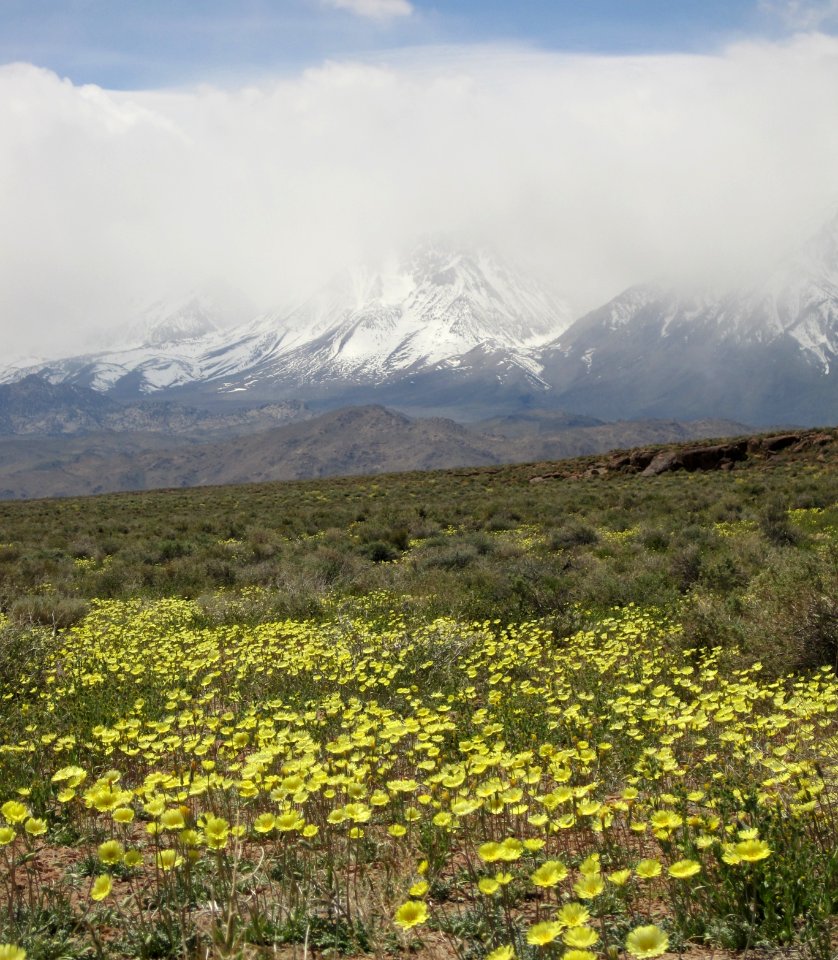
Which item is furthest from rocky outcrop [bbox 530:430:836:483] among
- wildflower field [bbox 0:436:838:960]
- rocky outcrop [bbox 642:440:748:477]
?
wildflower field [bbox 0:436:838:960]

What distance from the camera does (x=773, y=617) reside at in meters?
7.37

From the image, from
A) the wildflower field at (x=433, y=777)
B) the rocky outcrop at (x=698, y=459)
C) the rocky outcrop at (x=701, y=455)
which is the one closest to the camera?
the wildflower field at (x=433, y=777)

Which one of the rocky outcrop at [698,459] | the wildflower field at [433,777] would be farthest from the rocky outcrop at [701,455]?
the wildflower field at [433,777]

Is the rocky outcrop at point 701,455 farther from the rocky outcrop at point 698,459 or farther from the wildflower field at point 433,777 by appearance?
the wildflower field at point 433,777

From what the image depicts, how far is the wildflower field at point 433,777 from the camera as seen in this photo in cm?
291

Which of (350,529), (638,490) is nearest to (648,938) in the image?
(350,529)

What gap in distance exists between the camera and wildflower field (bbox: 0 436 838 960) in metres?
2.91

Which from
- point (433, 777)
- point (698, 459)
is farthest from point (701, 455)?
point (433, 777)

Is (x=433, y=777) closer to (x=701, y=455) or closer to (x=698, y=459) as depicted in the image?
(x=698, y=459)

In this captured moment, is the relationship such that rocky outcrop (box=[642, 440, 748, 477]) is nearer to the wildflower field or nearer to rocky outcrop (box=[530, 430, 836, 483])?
rocky outcrop (box=[530, 430, 836, 483])

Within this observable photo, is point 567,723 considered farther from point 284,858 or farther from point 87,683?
point 87,683

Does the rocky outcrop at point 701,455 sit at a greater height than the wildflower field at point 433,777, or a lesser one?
lesser

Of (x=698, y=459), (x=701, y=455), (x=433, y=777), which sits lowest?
(x=698, y=459)

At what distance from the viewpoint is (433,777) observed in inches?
155
